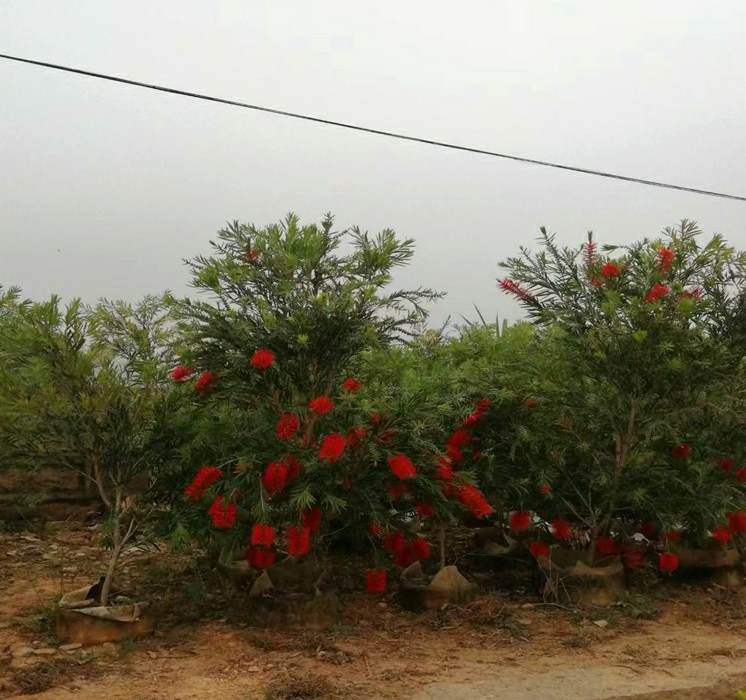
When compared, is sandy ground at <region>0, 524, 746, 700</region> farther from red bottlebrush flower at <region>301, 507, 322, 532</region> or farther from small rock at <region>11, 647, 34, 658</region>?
red bottlebrush flower at <region>301, 507, 322, 532</region>

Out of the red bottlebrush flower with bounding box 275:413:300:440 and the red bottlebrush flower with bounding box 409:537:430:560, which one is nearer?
the red bottlebrush flower with bounding box 275:413:300:440

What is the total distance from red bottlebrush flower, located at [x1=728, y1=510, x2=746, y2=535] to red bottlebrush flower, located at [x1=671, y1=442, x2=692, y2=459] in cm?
78

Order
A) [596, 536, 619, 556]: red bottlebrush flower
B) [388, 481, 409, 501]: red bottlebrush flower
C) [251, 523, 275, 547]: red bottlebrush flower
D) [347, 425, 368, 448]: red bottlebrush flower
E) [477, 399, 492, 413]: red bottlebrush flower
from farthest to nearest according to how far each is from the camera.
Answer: [596, 536, 619, 556]: red bottlebrush flower, [477, 399, 492, 413]: red bottlebrush flower, [388, 481, 409, 501]: red bottlebrush flower, [347, 425, 368, 448]: red bottlebrush flower, [251, 523, 275, 547]: red bottlebrush flower

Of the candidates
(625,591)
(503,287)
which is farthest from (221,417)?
(625,591)

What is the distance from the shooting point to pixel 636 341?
20.3 feet

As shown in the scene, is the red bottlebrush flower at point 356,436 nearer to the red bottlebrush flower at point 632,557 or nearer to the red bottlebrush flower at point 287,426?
the red bottlebrush flower at point 287,426

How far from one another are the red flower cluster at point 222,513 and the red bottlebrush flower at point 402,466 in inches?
42.8

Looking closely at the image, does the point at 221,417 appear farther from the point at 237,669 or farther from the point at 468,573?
the point at 468,573

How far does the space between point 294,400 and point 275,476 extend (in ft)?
2.34

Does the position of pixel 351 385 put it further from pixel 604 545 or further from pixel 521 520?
pixel 604 545

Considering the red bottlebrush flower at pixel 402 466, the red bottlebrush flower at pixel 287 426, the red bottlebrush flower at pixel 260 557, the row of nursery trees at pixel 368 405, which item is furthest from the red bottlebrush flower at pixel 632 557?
the red bottlebrush flower at pixel 287 426

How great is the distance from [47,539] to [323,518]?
17.0ft

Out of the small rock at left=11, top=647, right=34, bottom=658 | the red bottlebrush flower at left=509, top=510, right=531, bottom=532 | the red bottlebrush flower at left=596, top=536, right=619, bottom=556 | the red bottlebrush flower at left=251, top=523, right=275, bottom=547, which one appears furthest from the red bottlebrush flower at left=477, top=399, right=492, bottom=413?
the small rock at left=11, top=647, right=34, bottom=658

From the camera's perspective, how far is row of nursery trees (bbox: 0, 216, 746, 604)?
5527mm
